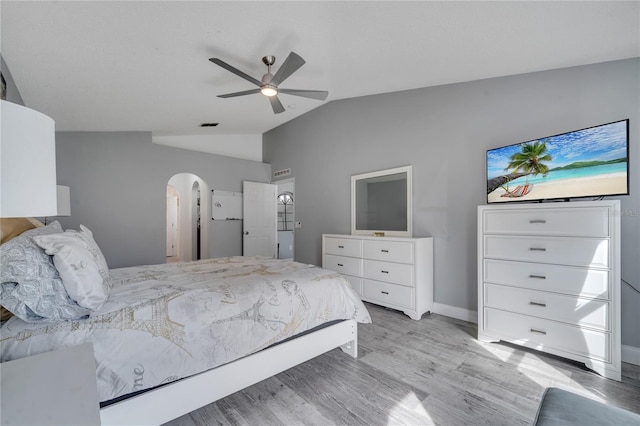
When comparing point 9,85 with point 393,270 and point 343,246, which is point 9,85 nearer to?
point 343,246

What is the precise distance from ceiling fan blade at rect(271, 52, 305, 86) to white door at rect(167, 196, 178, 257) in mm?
6360

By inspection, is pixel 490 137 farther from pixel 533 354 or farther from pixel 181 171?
pixel 181 171

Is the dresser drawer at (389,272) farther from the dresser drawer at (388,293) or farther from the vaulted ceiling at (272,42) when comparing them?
the vaulted ceiling at (272,42)

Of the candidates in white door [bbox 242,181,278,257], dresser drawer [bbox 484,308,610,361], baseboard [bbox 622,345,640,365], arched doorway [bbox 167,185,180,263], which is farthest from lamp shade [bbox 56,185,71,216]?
baseboard [bbox 622,345,640,365]

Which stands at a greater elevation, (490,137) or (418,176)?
(490,137)

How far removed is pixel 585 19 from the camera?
180 centimetres

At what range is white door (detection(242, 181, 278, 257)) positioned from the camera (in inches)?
215

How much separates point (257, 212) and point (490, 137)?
4.18 meters

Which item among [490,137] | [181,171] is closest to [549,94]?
[490,137]

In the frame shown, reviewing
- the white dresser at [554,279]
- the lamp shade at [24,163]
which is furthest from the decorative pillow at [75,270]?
the white dresser at [554,279]

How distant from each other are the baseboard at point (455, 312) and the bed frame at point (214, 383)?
1.66m

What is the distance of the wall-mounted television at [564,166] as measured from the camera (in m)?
2.00

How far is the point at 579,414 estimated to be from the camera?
890 mm

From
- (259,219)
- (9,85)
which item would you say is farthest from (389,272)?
(9,85)
